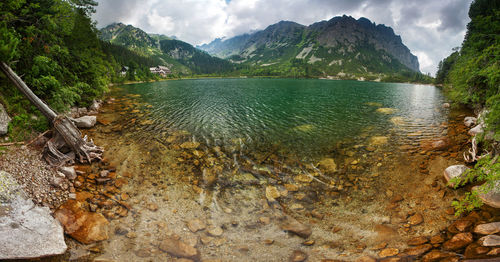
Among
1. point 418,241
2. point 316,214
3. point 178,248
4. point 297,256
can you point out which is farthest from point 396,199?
point 178,248

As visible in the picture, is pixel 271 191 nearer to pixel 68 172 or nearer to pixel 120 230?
pixel 120 230

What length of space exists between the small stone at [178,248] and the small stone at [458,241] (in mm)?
10325

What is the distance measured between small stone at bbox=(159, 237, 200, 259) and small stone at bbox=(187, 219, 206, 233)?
0.87m

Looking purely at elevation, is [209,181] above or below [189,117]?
below

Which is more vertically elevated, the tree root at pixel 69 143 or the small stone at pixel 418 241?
the tree root at pixel 69 143

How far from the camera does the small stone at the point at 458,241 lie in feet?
23.1

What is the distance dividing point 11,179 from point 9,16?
49.6 feet

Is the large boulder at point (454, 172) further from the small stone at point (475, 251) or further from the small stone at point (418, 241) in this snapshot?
the small stone at point (475, 251)

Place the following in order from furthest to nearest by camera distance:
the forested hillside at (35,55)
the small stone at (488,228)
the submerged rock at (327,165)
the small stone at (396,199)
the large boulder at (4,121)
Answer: the submerged rock at (327,165) → the forested hillside at (35,55) → the large boulder at (4,121) → the small stone at (396,199) → the small stone at (488,228)

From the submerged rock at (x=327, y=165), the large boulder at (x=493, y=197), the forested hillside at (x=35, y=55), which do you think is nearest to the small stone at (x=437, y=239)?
the large boulder at (x=493, y=197)

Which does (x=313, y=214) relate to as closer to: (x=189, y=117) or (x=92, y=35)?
(x=189, y=117)

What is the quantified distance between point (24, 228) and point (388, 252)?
1494cm

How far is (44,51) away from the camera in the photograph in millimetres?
18922

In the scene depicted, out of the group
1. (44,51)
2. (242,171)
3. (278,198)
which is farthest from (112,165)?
(44,51)
